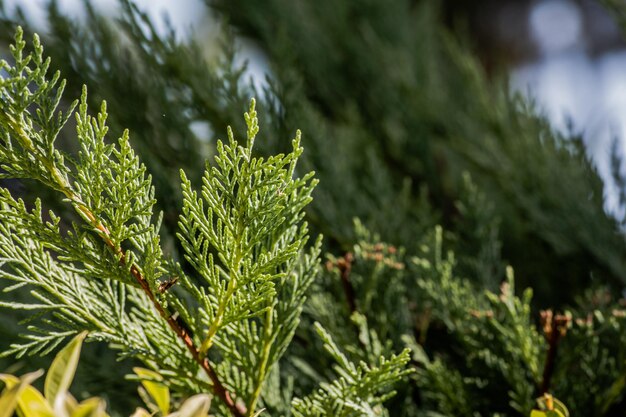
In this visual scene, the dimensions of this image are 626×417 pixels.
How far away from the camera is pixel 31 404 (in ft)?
1.37

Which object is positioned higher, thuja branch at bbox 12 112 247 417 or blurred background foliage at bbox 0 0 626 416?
blurred background foliage at bbox 0 0 626 416

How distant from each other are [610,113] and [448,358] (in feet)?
3.29

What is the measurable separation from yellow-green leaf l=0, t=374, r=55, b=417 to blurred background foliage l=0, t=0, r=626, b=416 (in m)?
0.31

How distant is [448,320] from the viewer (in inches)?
34.3

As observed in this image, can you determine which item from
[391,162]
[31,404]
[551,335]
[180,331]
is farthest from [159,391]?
[391,162]

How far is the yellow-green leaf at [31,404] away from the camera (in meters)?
0.42

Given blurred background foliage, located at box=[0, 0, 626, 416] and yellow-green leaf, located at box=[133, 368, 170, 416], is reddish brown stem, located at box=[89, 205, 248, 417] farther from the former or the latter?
blurred background foliage, located at box=[0, 0, 626, 416]

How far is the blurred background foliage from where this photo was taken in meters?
0.85

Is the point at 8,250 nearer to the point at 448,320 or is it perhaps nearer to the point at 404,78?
the point at 448,320

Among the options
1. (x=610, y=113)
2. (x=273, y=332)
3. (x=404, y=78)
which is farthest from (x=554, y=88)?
(x=273, y=332)

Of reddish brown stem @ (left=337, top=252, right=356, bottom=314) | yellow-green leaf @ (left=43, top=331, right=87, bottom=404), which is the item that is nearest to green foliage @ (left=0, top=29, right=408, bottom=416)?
yellow-green leaf @ (left=43, top=331, right=87, bottom=404)

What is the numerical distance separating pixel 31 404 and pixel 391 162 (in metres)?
1.19

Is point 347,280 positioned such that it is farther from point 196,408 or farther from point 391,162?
point 391,162

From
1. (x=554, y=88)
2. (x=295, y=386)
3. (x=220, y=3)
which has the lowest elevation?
(x=295, y=386)
